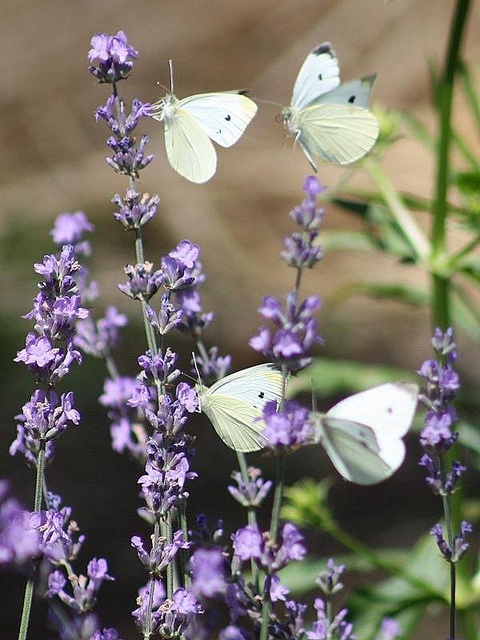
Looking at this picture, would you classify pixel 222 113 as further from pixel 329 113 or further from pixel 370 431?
pixel 370 431

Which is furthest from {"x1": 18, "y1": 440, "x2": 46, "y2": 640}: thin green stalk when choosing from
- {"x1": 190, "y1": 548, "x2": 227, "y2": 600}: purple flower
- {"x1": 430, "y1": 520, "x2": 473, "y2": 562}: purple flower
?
{"x1": 430, "y1": 520, "x2": 473, "y2": 562}: purple flower

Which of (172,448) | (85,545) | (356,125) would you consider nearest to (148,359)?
(172,448)

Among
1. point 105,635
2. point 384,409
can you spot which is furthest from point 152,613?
point 384,409

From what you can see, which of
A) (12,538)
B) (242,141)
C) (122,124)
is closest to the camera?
(12,538)

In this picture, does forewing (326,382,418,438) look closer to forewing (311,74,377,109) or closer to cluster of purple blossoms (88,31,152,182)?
cluster of purple blossoms (88,31,152,182)

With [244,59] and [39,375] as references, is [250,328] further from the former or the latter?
[39,375]

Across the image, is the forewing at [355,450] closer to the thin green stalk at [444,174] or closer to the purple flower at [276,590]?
the purple flower at [276,590]
